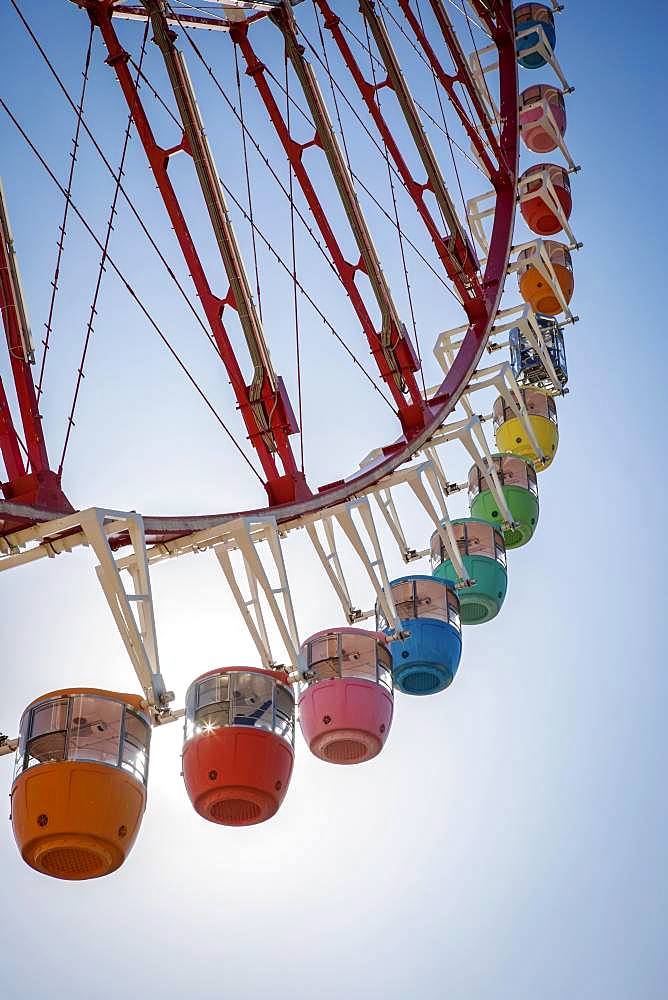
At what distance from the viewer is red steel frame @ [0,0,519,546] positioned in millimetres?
17453

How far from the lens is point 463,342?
86.9 ft

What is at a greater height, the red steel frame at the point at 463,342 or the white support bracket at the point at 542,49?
the white support bracket at the point at 542,49

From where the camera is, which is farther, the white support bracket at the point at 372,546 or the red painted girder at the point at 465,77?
the red painted girder at the point at 465,77

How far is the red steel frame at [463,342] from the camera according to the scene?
17.5 metres

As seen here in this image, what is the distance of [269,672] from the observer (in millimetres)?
18109

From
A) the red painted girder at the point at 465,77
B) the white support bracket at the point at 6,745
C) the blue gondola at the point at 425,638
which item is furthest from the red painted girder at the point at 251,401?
the red painted girder at the point at 465,77

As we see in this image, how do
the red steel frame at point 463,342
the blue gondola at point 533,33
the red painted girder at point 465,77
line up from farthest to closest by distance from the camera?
1. the blue gondola at point 533,33
2. the red painted girder at point 465,77
3. the red steel frame at point 463,342

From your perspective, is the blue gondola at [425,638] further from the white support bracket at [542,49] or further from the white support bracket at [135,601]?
the white support bracket at [542,49]

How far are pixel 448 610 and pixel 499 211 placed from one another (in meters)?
10.4

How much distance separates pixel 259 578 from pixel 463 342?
430 inches

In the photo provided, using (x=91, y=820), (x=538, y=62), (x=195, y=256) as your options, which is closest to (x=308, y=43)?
(x=195, y=256)

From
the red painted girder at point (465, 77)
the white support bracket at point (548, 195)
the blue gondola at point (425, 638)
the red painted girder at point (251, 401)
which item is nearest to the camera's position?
the red painted girder at point (251, 401)

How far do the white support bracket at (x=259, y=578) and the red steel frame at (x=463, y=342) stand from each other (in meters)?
0.30

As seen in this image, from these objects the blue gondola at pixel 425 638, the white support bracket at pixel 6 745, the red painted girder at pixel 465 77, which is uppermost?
the red painted girder at pixel 465 77
